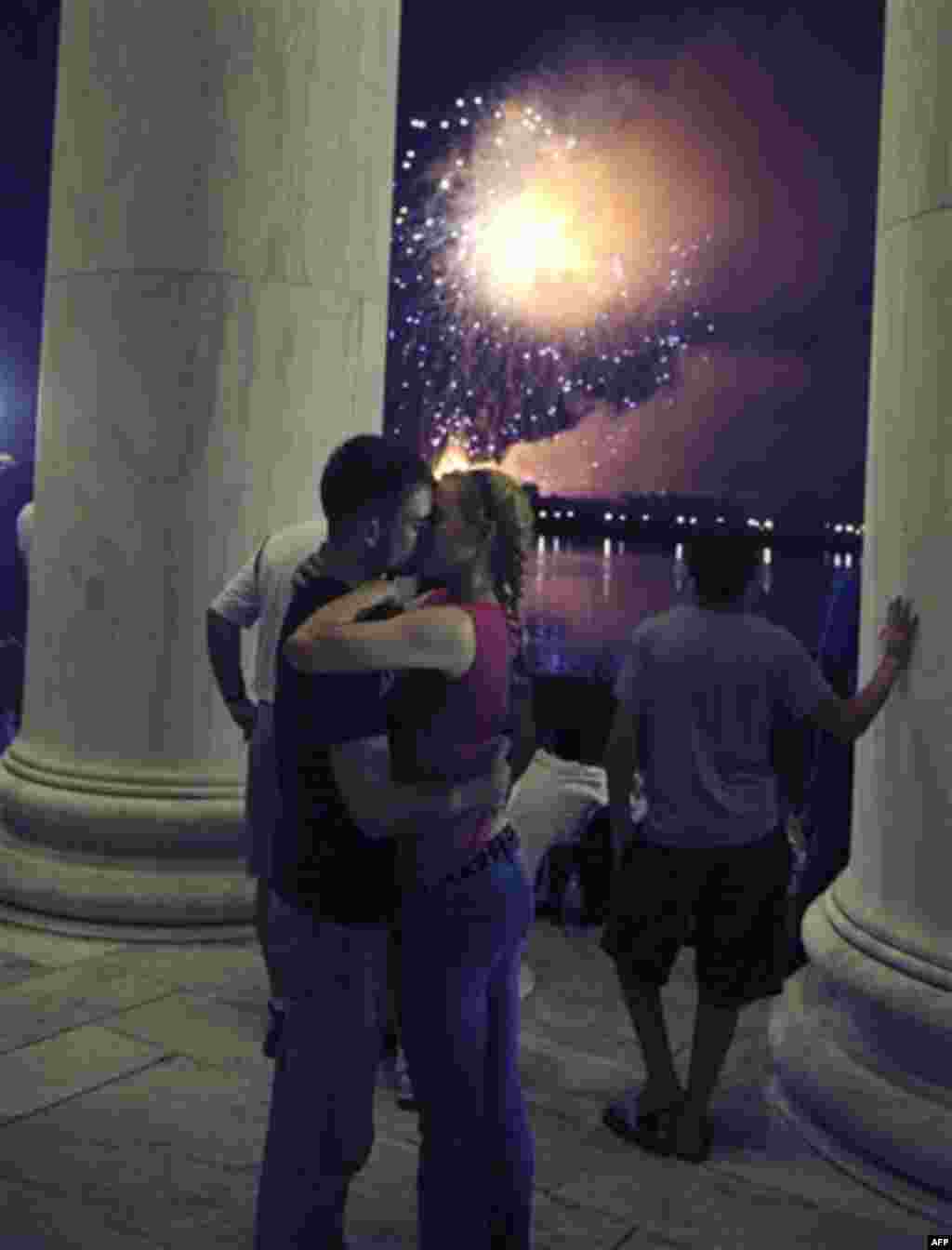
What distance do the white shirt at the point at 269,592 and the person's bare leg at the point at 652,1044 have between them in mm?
1686

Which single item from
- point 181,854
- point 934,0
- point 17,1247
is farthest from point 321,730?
point 181,854

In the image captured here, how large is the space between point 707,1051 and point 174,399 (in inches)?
164

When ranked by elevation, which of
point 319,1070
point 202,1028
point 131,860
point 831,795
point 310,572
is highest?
point 310,572

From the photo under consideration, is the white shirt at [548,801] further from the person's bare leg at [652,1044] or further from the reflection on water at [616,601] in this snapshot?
the person's bare leg at [652,1044]

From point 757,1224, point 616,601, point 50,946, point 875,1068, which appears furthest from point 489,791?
point 616,601

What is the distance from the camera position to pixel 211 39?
7.40 m

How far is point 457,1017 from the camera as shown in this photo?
3.44m

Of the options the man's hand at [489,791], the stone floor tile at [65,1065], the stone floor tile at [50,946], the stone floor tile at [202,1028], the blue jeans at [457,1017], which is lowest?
the stone floor tile at [65,1065]

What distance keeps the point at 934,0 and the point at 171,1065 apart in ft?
15.1

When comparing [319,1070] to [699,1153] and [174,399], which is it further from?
[174,399]

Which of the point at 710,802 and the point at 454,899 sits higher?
the point at 710,802

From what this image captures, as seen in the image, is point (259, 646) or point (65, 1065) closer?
point (65, 1065)

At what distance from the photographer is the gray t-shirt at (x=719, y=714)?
4977 mm

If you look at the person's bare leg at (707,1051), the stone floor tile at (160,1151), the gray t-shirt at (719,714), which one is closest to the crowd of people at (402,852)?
the stone floor tile at (160,1151)
